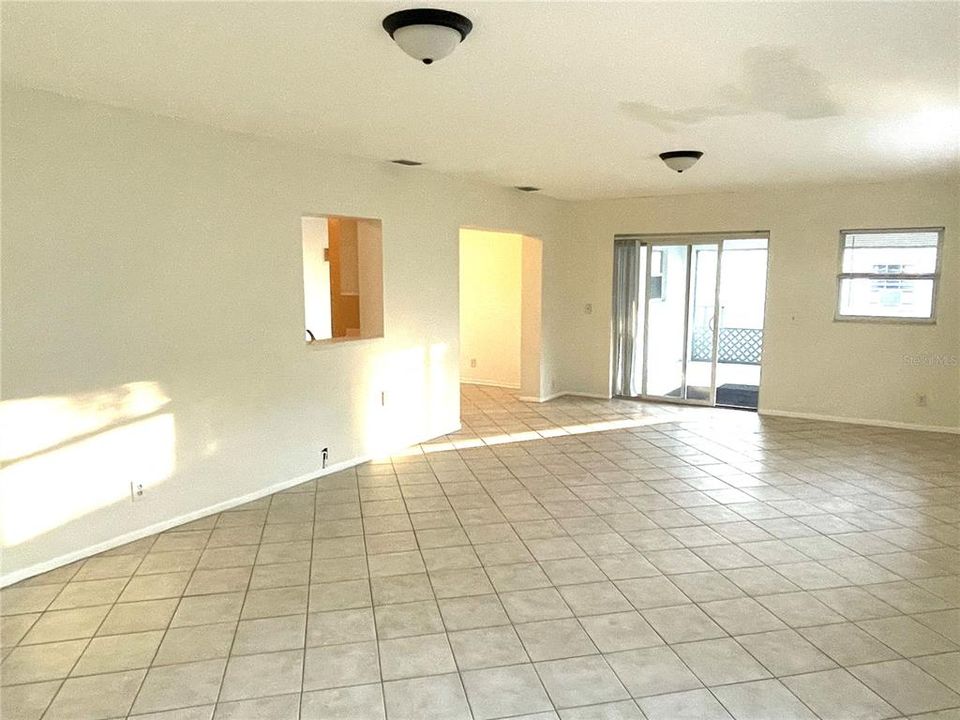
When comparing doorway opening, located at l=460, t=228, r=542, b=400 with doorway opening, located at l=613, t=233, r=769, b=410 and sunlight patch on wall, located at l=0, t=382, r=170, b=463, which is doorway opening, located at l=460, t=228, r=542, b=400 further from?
sunlight patch on wall, located at l=0, t=382, r=170, b=463

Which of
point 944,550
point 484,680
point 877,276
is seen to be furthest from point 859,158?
point 484,680

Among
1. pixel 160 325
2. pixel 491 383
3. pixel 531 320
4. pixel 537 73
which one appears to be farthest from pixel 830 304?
pixel 160 325

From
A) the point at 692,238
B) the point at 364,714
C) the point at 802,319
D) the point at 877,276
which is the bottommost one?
the point at 364,714

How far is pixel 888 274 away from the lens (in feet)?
19.4

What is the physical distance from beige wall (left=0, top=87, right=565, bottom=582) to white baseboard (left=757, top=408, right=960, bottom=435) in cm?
422

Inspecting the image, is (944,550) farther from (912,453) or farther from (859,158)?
(859,158)

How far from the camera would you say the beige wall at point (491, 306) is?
793 centimetres

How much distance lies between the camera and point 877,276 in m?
5.94

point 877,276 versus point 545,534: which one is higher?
point 877,276

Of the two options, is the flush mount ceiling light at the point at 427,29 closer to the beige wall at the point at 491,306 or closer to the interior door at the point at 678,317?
the interior door at the point at 678,317

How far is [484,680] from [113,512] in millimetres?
2271

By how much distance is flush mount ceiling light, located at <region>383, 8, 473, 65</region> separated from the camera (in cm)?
200

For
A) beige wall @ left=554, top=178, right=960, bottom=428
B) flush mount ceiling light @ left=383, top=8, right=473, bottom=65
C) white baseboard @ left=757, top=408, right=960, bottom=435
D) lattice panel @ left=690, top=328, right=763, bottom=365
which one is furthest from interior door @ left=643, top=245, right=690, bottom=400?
flush mount ceiling light @ left=383, top=8, right=473, bottom=65

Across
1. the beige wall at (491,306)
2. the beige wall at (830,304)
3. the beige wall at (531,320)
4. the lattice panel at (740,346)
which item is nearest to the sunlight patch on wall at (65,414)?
the beige wall at (531,320)
